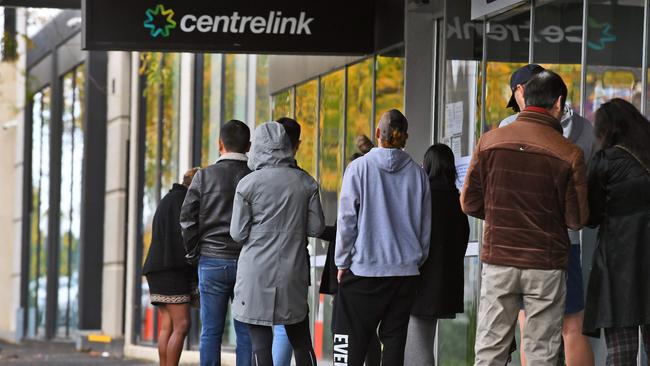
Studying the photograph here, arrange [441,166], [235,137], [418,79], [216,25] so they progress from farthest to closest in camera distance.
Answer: [418,79] < [216,25] < [235,137] < [441,166]

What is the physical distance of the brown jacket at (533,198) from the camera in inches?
286

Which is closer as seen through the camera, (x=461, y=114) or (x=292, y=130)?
(x=292, y=130)

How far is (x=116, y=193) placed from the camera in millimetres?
23562

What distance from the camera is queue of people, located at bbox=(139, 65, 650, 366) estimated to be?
7.30 m

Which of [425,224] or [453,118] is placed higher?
[453,118]

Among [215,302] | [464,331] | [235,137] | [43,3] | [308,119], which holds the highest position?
[43,3]

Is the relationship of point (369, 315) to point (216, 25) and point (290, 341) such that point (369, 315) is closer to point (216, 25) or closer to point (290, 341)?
point (290, 341)

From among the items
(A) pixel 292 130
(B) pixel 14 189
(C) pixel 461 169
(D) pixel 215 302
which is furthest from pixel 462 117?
(B) pixel 14 189

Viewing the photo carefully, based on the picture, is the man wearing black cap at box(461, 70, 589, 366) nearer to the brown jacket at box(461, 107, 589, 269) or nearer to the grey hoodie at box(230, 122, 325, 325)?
the brown jacket at box(461, 107, 589, 269)

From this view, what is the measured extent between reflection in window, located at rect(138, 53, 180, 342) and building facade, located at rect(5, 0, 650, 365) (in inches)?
1.2

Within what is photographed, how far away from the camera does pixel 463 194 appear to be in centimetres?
752

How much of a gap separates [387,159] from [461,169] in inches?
102

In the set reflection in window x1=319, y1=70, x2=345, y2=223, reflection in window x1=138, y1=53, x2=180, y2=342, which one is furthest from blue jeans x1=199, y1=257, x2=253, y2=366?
reflection in window x1=138, y1=53, x2=180, y2=342

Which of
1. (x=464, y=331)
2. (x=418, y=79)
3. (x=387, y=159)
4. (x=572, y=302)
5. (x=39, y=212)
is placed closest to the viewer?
(x=572, y=302)
